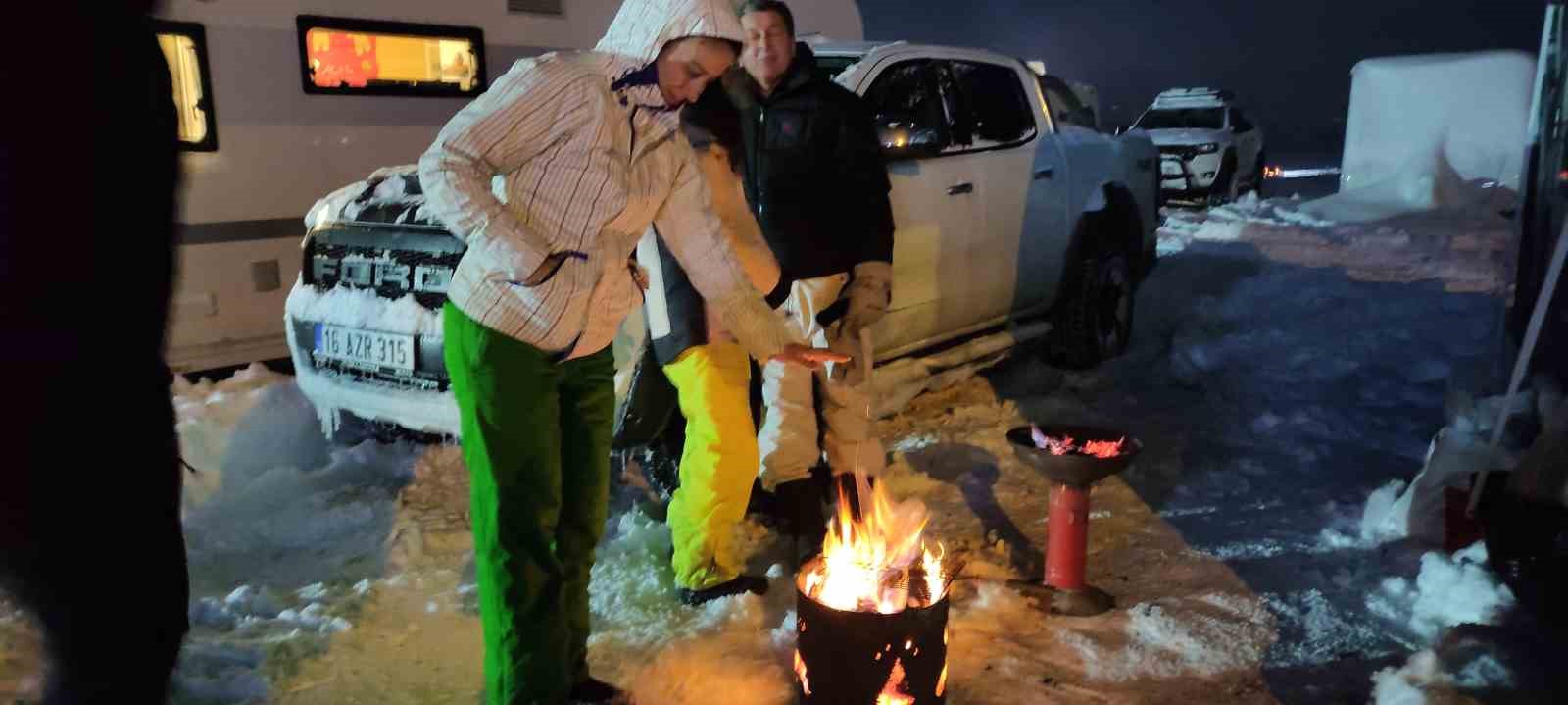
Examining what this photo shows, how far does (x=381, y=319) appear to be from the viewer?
3941mm

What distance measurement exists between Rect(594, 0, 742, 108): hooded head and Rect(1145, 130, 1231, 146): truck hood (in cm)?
1712

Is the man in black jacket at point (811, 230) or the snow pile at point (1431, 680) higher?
the man in black jacket at point (811, 230)

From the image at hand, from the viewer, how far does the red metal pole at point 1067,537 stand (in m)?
3.36

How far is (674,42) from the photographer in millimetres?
2316

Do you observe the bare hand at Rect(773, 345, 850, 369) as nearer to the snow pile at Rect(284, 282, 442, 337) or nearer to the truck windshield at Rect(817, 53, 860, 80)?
the snow pile at Rect(284, 282, 442, 337)

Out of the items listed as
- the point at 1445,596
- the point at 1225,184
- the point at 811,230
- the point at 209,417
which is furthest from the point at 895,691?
the point at 1225,184

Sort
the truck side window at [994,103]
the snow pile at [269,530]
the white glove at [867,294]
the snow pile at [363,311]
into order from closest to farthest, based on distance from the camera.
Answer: the snow pile at [269,530] < the white glove at [867,294] < the snow pile at [363,311] < the truck side window at [994,103]

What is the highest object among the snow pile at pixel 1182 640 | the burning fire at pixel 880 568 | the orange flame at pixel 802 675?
the burning fire at pixel 880 568

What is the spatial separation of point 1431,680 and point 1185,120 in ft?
58.4

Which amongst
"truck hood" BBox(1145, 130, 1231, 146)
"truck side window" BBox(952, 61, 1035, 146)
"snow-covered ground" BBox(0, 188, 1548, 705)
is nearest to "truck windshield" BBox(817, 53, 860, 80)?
"truck side window" BBox(952, 61, 1035, 146)

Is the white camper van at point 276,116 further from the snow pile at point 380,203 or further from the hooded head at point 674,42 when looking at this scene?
the hooded head at point 674,42

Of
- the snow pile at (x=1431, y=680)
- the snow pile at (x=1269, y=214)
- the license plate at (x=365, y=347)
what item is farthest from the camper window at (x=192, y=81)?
the snow pile at (x=1269, y=214)

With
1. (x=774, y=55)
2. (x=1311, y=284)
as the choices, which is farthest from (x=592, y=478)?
(x=1311, y=284)

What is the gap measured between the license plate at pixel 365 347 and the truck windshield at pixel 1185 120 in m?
17.3
